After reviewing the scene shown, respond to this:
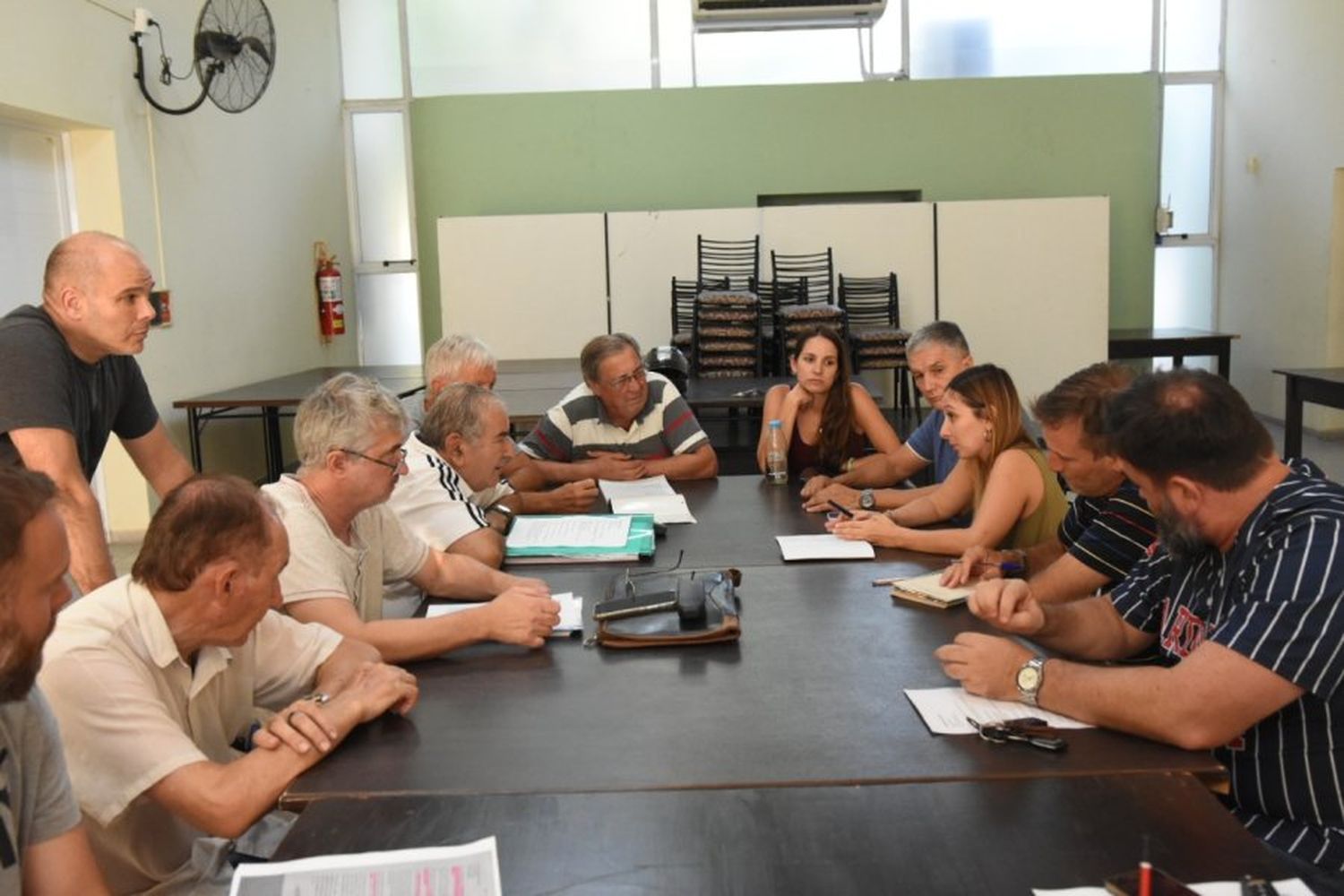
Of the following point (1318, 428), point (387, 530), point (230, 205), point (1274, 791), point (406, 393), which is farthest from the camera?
point (1318, 428)

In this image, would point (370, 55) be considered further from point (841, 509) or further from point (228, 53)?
point (841, 509)

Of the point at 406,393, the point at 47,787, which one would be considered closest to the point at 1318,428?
the point at 406,393

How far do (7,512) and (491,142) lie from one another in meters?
8.88


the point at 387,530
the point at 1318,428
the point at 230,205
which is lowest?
the point at 1318,428

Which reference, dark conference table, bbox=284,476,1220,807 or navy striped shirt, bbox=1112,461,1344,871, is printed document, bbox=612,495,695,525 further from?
navy striped shirt, bbox=1112,461,1344,871

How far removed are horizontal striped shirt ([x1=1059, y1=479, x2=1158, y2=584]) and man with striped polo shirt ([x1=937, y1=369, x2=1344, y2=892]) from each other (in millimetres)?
593

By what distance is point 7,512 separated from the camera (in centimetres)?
120

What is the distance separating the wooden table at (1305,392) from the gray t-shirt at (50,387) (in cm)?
541

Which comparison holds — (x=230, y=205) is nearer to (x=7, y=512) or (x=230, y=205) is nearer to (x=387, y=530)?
(x=387, y=530)

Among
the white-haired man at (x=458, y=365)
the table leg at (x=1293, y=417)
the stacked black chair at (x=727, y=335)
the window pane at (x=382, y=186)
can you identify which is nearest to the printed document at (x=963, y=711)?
the white-haired man at (x=458, y=365)

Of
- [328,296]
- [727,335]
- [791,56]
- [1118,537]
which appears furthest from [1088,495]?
[791,56]

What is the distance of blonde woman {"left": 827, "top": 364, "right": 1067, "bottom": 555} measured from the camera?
2.85m

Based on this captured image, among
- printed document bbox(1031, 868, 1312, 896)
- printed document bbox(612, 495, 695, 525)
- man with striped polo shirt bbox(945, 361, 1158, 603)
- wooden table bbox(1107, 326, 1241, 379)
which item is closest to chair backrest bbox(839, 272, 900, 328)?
wooden table bbox(1107, 326, 1241, 379)

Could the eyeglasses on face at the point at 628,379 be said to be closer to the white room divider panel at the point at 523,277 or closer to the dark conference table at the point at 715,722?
the dark conference table at the point at 715,722
